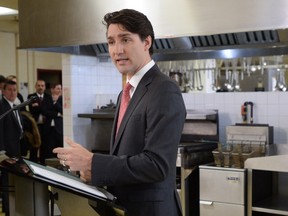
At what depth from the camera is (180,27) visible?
3484 millimetres

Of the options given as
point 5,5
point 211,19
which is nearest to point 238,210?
point 211,19

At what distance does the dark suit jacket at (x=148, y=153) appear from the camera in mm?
1392

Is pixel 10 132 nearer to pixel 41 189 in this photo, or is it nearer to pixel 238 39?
pixel 238 39

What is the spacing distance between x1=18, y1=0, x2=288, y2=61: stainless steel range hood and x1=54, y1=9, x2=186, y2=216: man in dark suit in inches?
71.9

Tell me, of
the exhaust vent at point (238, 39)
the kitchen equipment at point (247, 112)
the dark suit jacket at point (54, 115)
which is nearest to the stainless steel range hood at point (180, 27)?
the exhaust vent at point (238, 39)

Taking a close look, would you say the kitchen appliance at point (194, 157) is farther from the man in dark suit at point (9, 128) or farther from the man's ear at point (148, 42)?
the man in dark suit at point (9, 128)

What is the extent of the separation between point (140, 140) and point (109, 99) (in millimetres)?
3336

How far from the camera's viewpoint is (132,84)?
1.62 m

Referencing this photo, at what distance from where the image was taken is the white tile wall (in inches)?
154

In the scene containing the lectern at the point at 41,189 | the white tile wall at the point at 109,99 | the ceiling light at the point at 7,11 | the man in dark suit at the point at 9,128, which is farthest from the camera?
the ceiling light at the point at 7,11

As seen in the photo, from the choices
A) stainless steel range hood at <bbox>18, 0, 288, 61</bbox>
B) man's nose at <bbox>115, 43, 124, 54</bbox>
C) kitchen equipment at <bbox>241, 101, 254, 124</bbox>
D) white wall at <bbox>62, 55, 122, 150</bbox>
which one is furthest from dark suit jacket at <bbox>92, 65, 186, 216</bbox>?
white wall at <bbox>62, 55, 122, 150</bbox>

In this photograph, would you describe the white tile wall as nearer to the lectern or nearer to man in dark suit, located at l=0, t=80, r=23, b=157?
man in dark suit, located at l=0, t=80, r=23, b=157

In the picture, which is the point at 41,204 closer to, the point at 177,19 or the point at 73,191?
the point at 73,191

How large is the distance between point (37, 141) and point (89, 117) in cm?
272
